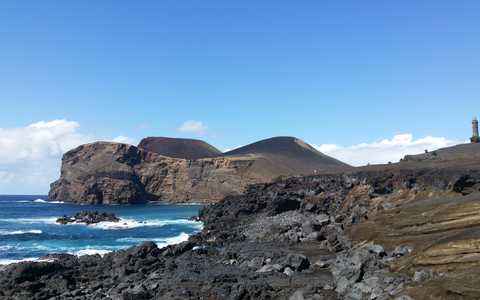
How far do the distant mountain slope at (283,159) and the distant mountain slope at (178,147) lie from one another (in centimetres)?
1948

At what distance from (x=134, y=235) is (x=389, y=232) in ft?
116

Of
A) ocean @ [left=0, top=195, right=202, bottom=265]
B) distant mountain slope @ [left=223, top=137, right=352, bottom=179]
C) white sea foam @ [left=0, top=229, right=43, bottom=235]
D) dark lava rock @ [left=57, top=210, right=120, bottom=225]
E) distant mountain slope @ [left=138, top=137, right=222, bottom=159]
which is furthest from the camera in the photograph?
distant mountain slope @ [left=138, top=137, right=222, bottom=159]

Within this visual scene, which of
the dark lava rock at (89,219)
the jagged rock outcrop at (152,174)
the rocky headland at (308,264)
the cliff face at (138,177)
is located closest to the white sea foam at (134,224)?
the dark lava rock at (89,219)

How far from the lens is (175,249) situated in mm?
36156

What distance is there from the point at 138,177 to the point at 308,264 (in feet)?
368

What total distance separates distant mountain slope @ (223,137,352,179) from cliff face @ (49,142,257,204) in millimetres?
4218

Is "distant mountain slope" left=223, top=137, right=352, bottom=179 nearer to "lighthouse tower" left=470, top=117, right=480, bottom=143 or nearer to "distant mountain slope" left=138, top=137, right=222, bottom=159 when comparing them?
"distant mountain slope" left=138, top=137, right=222, bottom=159

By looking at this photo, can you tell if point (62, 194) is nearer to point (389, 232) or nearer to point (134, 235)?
point (134, 235)

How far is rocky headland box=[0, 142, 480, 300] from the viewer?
17.4m

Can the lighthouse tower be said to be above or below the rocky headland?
above

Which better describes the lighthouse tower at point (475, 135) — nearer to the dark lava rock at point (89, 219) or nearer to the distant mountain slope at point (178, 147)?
the dark lava rock at point (89, 219)

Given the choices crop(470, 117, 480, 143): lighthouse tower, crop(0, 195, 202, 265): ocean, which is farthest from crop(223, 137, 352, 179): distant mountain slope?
crop(0, 195, 202, 265): ocean

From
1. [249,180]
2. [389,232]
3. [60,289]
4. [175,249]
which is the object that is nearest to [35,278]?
[60,289]

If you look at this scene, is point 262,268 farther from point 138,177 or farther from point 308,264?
point 138,177
